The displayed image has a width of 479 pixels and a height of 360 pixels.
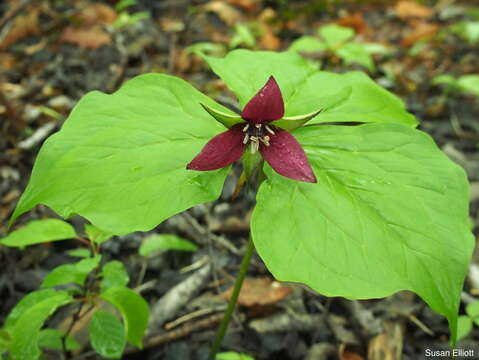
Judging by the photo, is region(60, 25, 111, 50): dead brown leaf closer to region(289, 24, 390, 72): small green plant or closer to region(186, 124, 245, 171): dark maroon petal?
region(289, 24, 390, 72): small green plant

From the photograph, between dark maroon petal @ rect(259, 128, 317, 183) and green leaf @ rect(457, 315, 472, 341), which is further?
green leaf @ rect(457, 315, 472, 341)

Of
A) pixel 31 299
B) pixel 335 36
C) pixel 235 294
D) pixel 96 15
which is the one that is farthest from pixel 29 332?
pixel 96 15

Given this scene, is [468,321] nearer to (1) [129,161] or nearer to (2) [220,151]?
(2) [220,151]

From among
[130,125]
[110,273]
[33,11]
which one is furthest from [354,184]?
[33,11]

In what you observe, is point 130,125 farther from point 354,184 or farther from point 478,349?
point 478,349

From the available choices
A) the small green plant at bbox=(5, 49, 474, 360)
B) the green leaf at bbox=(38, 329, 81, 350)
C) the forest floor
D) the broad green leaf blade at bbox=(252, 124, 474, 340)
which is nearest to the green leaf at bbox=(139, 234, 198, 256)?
the forest floor

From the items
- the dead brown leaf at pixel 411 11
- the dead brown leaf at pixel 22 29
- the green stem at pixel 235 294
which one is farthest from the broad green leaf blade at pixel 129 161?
the dead brown leaf at pixel 411 11
